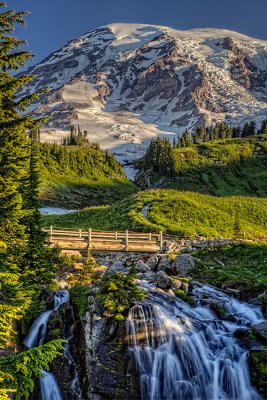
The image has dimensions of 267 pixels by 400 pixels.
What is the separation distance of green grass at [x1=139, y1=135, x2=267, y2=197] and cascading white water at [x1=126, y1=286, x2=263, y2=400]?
364 feet

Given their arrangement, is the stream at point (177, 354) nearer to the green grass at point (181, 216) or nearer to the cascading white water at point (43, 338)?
the cascading white water at point (43, 338)

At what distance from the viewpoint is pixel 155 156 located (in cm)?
17325

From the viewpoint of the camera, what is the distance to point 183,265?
89.1 ft

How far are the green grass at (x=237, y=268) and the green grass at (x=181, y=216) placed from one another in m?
7.69

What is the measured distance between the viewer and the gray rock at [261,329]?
57.8 ft

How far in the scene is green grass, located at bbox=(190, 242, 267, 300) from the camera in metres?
23.5

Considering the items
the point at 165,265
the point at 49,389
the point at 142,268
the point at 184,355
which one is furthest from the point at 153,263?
the point at 49,389

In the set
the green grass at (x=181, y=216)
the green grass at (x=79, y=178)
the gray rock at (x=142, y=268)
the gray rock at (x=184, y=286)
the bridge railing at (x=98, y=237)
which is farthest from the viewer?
the green grass at (x=79, y=178)

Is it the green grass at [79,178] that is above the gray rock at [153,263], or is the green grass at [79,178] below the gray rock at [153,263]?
above

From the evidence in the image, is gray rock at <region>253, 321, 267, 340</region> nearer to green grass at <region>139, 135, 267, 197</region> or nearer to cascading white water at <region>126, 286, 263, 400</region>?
cascading white water at <region>126, 286, 263, 400</region>

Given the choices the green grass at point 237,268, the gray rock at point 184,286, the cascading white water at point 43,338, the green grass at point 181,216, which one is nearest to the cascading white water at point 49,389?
the cascading white water at point 43,338

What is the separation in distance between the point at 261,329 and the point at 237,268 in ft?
35.9

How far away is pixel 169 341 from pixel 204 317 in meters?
3.47

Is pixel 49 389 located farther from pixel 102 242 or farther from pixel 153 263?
pixel 102 242
